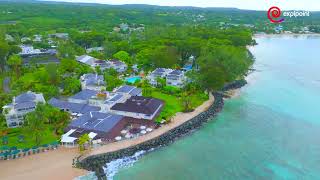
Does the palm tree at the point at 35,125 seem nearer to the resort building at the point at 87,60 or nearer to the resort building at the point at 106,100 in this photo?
the resort building at the point at 106,100

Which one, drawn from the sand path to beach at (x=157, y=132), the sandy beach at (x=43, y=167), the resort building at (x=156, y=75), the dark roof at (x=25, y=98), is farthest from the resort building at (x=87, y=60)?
the sandy beach at (x=43, y=167)

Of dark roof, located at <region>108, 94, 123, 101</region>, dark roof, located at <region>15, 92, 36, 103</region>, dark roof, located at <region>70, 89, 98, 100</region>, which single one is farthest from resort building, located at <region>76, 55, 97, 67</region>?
dark roof, located at <region>15, 92, 36, 103</region>

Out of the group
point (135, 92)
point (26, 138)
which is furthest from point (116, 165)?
point (135, 92)

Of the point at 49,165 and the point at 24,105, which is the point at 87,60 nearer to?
the point at 24,105

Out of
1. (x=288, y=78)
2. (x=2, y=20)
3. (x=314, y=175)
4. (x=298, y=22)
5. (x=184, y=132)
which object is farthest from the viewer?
(x=298, y=22)

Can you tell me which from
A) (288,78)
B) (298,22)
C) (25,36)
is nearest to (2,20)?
(25,36)

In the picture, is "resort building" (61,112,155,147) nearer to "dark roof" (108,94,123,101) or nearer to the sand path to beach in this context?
the sand path to beach

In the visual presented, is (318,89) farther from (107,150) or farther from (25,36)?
(25,36)
